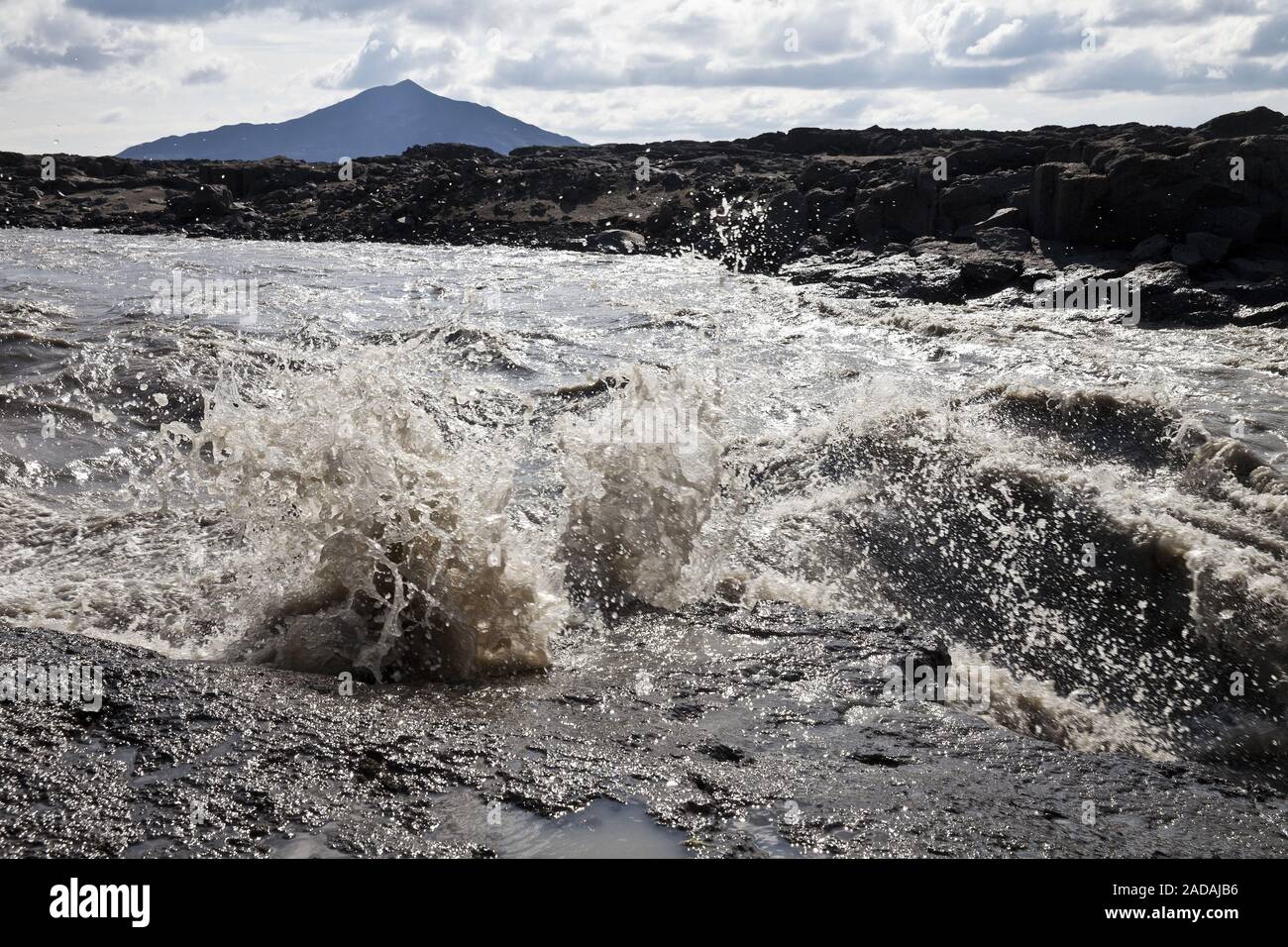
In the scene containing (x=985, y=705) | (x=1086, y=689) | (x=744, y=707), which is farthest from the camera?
(x=1086, y=689)

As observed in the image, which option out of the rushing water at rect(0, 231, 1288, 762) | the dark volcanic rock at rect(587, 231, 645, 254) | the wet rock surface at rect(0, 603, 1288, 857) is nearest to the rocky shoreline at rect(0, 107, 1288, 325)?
the dark volcanic rock at rect(587, 231, 645, 254)

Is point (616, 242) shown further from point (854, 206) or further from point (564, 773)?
point (564, 773)

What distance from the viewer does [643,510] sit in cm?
597

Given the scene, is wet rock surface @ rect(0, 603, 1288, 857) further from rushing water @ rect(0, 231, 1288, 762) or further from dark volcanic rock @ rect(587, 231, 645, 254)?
dark volcanic rock @ rect(587, 231, 645, 254)

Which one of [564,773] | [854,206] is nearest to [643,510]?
[564,773]

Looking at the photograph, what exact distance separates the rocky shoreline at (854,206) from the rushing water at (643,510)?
305 inches

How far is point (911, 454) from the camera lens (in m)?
8.06

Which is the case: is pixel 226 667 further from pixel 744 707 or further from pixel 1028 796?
pixel 1028 796

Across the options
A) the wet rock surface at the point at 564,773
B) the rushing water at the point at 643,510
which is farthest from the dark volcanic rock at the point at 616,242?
the wet rock surface at the point at 564,773

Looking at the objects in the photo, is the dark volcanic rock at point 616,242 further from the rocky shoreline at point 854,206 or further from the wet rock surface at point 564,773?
the wet rock surface at point 564,773

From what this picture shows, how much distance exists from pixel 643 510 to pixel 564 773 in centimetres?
277

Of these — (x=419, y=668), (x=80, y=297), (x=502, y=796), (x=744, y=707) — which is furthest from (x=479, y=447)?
(x=80, y=297)

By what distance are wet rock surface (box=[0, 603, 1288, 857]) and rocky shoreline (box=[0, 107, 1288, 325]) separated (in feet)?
49.1
